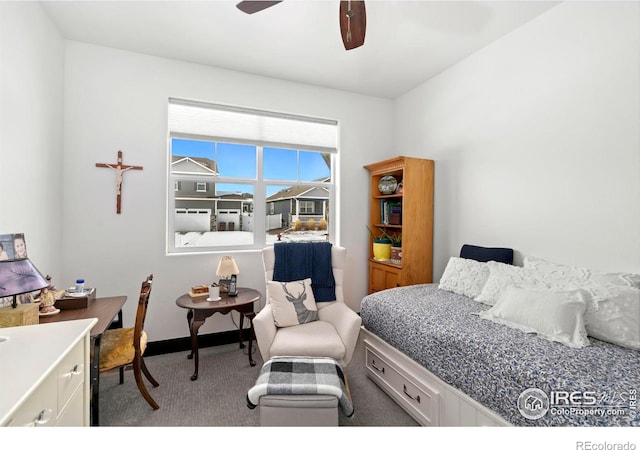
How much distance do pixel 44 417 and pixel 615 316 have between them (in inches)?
94.8

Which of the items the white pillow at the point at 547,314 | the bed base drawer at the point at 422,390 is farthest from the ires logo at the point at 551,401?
the white pillow at the point at 547,314

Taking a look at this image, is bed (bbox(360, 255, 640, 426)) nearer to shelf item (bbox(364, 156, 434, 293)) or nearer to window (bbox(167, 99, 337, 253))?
shelf item (bbox(364, 156, 434, 293))

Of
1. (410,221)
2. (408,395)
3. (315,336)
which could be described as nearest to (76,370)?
(315,336)

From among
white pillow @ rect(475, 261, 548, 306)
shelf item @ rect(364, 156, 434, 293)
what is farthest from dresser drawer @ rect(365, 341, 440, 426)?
shelf item @ rect(364, 156, 434, 293)

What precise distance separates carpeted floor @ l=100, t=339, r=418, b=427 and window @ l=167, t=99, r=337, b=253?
1128mm

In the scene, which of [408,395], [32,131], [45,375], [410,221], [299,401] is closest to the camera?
[45,375]

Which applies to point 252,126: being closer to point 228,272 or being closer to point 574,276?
point 228,272

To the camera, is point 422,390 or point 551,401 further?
point 422,390

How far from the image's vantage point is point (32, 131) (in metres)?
1.95

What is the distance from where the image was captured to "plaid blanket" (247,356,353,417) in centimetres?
145

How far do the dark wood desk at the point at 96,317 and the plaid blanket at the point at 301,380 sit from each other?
886 mm

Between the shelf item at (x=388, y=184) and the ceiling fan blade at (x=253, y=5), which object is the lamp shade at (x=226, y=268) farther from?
the ceiling fan blade at (x=253, y=5)

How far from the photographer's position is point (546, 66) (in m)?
2.15
